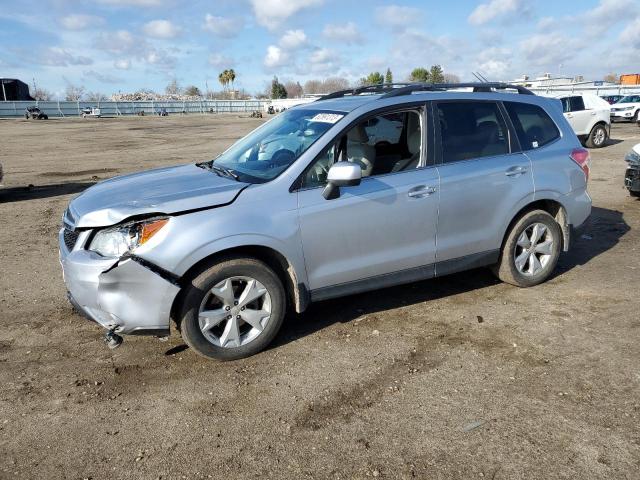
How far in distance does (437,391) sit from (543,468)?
86 centimetres

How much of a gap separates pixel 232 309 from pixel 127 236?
90cm

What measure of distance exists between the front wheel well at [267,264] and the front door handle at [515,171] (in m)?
2.27

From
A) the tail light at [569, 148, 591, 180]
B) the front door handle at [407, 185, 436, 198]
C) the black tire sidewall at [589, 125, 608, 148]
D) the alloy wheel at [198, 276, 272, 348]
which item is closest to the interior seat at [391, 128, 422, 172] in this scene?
the front door handle at [407, 185, 436, 198]

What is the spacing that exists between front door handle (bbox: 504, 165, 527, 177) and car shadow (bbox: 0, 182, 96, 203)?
387 inches

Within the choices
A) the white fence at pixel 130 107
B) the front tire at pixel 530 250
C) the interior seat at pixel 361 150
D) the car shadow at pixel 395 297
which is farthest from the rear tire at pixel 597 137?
the white fence at pixel 130 107

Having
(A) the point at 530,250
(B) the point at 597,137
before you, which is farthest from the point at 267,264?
(B) the point at 597,137

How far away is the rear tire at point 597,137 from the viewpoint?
17.8 meters

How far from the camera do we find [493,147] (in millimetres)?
4895

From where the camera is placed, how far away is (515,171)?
16.1ft

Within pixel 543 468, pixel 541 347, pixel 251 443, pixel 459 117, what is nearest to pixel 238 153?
pixel 459 117

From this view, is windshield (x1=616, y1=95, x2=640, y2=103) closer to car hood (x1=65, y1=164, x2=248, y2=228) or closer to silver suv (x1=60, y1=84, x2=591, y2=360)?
silver suv (x1=60, y1=84, x2=591, y2=360)

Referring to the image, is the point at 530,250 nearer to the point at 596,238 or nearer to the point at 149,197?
the point at 596,238

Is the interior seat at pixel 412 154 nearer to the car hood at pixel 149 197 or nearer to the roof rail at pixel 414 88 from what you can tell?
the roof rail at pixel 414 88

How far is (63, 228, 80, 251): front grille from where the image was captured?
3.80 meters
